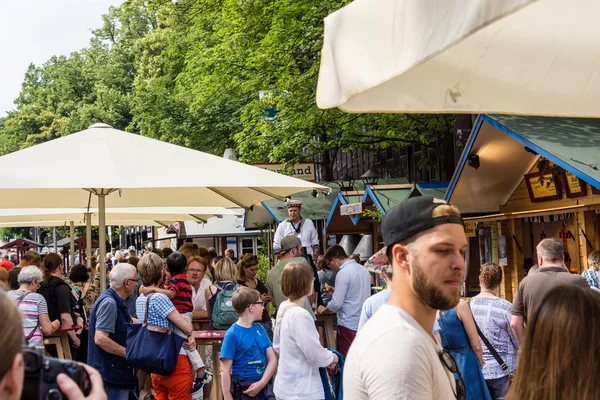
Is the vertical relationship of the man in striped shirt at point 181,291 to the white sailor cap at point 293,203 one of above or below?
below

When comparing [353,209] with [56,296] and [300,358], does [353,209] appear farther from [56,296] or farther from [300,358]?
[300,358]

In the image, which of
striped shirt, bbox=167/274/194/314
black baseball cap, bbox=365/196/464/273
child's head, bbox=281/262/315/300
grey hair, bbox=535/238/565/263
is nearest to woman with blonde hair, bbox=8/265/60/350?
striped shirt, bbox=167/274/194/314

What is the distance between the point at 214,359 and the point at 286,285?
316cm

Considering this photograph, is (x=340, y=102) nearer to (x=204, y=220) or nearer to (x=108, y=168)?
(x=108, y=168)

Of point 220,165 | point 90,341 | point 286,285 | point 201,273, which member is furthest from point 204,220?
point 286,285

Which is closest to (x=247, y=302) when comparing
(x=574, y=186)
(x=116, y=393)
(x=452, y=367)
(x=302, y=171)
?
(x=116, y=393)

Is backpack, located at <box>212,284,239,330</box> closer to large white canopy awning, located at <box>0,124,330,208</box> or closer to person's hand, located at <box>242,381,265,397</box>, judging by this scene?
large white canopy awning, located at <box>0,124,330,208</box>

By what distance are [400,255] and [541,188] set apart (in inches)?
439

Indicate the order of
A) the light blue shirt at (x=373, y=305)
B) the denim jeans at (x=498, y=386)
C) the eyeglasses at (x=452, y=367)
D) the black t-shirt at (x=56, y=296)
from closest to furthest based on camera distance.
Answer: the eyeglasses at (x=452, y=367) → the light blue shirt at (x=373, y=305) → the denim jeans at (x=498, y=386) → the black t-shirt at (x=56, y=296)

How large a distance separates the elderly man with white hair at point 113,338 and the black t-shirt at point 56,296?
223 cm

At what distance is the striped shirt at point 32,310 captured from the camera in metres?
8.91

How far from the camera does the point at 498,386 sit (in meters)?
7.97

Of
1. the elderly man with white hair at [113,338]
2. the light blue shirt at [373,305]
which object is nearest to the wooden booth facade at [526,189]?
the light blue shirt at [373,305]

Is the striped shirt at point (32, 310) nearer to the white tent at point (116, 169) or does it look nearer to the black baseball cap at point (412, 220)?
the white tent at point (116, 169)
